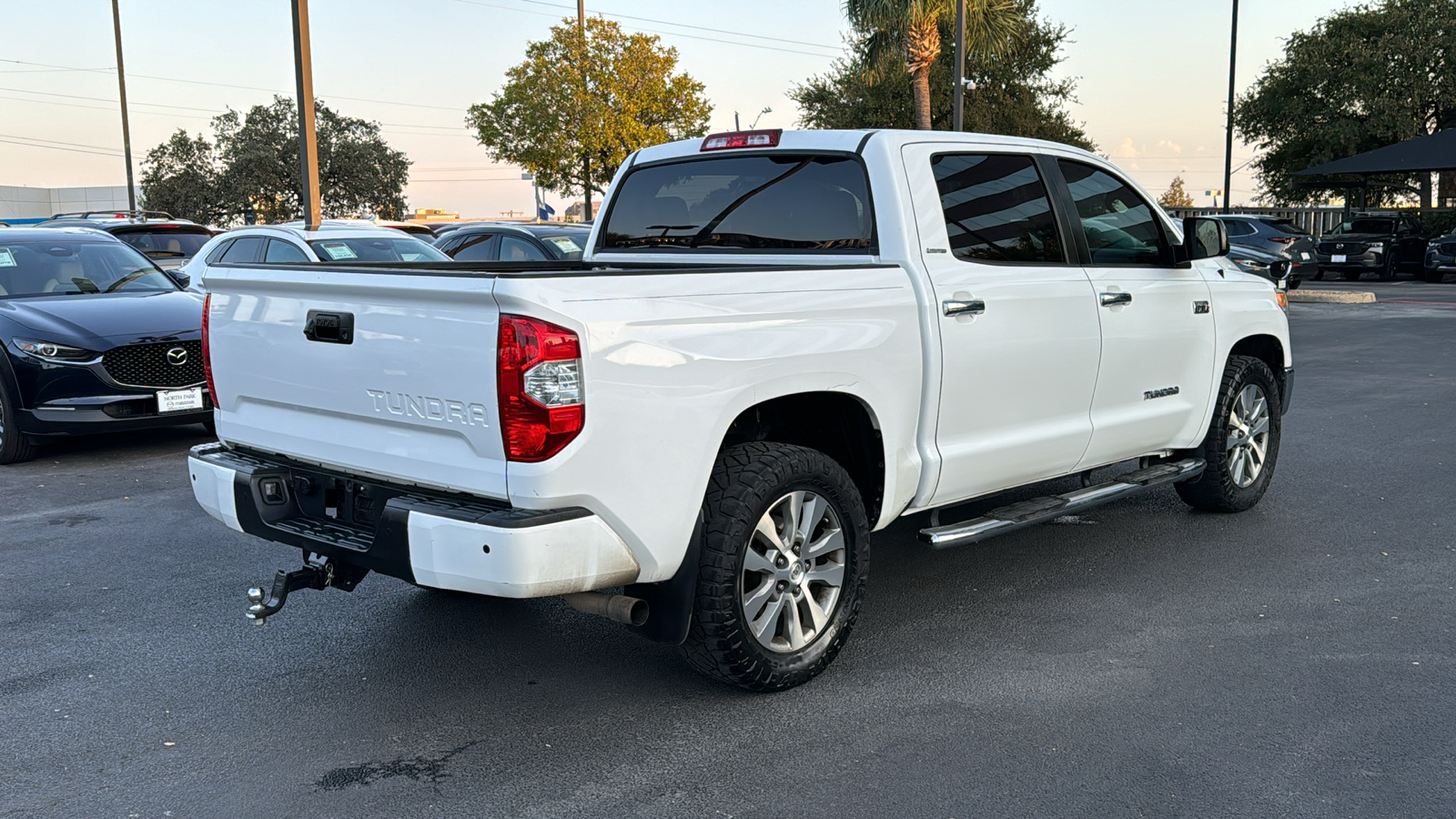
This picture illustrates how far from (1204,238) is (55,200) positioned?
76307 mm

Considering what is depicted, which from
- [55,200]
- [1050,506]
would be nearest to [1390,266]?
[1050,506]

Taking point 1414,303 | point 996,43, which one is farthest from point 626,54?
point 1414,303

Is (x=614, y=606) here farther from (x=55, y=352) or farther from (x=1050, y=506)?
(x=55, y=352)

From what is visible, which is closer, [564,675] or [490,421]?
[490,421]

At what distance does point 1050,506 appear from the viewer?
5109 mm

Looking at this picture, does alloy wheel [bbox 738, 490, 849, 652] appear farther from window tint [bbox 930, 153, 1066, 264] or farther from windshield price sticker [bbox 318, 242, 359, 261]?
windshield price sticker [bbox 318, 242, 359, 261]

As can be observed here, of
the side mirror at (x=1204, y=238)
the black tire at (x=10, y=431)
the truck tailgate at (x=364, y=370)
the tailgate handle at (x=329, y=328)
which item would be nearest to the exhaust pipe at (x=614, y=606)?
the truck tailgate at (x=364, y=370)

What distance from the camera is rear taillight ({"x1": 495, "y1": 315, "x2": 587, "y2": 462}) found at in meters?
3.37

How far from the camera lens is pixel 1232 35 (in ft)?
103

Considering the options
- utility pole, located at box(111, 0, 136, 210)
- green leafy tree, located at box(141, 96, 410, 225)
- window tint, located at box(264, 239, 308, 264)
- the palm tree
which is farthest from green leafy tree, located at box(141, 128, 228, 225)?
window tint, located at box(264, 239, 308, 264)

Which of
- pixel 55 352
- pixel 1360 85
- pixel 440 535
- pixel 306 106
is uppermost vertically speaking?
pixel 1360 85

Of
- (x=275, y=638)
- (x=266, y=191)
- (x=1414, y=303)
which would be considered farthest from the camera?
(x=266, y=191)

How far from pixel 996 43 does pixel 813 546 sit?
1054 inches

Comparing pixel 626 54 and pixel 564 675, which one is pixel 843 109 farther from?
pixel 564 675
